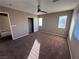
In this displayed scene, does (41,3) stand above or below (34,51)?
above

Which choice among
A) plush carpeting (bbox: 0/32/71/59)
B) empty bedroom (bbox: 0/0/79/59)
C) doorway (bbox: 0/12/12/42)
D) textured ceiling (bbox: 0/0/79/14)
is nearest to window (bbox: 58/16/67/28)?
empty bedroom (bbox: 0/0/79/59)

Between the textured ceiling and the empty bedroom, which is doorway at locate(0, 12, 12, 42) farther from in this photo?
the textured ceiling

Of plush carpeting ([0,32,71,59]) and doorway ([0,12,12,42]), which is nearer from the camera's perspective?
plush carpeting ([0,32,71,59])

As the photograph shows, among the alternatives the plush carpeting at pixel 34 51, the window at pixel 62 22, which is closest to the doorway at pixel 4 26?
the plush carpeting at pixel 34 51

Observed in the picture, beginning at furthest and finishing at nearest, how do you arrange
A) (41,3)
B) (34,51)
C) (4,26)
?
(4,26) → (41,3) → (34,51)

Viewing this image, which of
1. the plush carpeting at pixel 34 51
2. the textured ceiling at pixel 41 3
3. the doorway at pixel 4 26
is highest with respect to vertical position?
the textured ceiling at pixel 41 3

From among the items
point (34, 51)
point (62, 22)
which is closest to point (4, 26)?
point (34, 51)

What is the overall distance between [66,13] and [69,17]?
462 mm

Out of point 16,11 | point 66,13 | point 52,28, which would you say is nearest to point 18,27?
point 16,11

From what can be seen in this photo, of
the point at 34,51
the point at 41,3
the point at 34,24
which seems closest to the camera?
the point at 34,51

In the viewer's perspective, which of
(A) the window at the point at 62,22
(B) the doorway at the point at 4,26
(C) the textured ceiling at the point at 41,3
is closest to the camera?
(C) the textured ceiling at the point at 41,3

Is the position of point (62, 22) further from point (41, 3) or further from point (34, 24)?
point (34, 24)

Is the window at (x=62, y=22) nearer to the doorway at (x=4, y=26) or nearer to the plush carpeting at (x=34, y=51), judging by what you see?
the plush carpeting at (x=34, y=51)

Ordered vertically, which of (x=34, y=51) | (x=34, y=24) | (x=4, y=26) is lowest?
(x=34, y=51)
